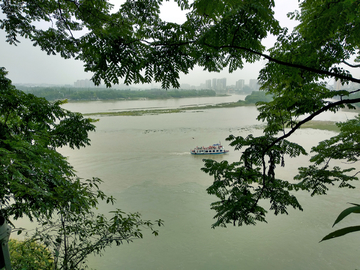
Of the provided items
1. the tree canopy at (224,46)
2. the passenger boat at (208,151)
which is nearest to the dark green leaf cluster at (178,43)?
the tree canopy at (224,46)

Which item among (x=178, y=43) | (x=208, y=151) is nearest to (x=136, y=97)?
(x=208, y=151)

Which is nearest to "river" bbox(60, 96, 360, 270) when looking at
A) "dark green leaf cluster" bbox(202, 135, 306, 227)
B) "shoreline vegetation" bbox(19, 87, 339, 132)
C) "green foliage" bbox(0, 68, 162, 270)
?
"green foliage" bbox(0, 68, 162, 270)

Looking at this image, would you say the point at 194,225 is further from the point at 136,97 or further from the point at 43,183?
the point at 136,97

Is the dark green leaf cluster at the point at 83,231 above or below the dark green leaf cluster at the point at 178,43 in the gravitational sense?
below

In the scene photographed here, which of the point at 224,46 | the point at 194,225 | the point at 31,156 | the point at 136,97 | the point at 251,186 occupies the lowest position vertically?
the point at 194,225

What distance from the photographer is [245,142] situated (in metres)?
2.04

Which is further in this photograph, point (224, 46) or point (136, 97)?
point (136, 97)

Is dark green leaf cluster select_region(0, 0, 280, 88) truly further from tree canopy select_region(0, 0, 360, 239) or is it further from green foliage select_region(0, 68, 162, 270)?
green foliage select_region(0, 68, 162, 270)

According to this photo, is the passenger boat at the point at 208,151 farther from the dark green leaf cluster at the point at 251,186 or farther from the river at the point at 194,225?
the dark green leaf cluster at the point at 251,186

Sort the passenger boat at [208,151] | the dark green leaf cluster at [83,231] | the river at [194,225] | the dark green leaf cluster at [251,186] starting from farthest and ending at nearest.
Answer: the passenger boat at [208,151]
the river at [194,225]
the dark green leaf cluster at [251,186]
the dark green leaf cluster at [83,231]

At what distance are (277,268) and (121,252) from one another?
11.0 feet

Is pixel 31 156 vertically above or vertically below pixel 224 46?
below

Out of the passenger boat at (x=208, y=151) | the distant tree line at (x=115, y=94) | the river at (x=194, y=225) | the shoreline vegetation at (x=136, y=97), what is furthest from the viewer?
the distant tree line at (x=115, y=94)

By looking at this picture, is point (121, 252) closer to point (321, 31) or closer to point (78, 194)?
point (78, 194)
